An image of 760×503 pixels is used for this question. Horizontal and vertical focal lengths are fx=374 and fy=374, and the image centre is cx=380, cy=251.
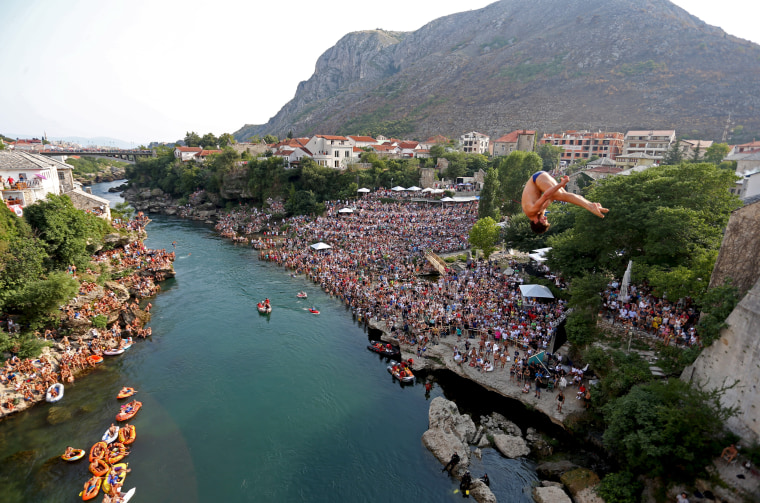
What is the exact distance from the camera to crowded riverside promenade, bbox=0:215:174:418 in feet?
68.4

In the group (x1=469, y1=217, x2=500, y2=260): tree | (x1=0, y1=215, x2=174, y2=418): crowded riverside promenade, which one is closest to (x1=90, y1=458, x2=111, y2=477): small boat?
(x1=0, y1=215, x2=174, y2=418): crowded riverside promenade

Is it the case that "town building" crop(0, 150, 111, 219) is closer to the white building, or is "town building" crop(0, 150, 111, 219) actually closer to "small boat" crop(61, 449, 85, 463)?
"small boat" crop(61, 449, 85, 463)

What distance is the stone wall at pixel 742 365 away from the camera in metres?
12.9

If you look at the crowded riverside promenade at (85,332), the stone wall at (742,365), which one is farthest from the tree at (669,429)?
the crowded riverside promenade at (85,332)

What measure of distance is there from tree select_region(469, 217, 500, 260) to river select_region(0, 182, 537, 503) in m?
14.9

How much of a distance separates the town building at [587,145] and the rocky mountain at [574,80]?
882 inches

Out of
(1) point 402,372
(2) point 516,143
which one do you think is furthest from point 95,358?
(2) point 516,143

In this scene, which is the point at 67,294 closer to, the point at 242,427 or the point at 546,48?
the point at 242,427

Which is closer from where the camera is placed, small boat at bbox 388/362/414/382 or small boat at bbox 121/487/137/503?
small boat at bbox 121/487/137/503

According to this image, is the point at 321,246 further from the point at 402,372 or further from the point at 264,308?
the point at 402,372

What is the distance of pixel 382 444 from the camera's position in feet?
60.8

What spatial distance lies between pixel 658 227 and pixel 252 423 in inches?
977

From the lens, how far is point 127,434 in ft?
60.1

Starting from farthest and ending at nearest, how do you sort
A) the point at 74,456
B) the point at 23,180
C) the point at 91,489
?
the point at 23,180 < the point at 74,456 < the point at 91,489
